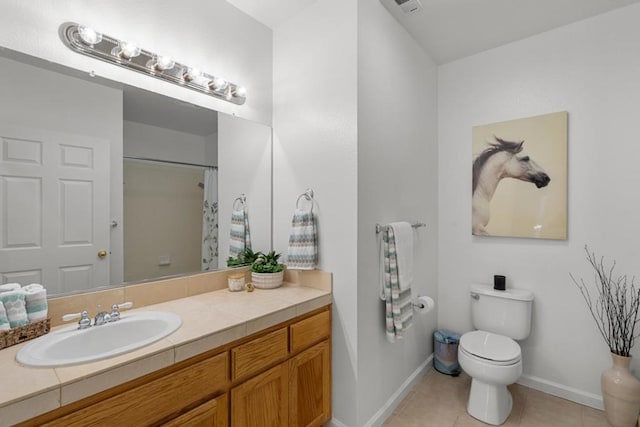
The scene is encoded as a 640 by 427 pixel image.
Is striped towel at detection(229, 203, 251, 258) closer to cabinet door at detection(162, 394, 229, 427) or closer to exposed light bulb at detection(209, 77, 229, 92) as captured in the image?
exposed light bulb at detection(209, 77, 229, 92)

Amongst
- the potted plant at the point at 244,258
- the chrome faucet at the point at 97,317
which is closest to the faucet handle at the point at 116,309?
the chrome faucet at the point at 97,317

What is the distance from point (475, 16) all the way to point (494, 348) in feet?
7.19

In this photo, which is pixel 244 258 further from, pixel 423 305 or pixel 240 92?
pixel 423 305

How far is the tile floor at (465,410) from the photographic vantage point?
191cm

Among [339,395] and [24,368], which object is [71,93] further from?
[339,395]

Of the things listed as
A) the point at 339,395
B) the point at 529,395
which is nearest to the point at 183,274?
the point at 339,395

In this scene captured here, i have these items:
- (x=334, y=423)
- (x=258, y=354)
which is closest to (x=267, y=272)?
(x=258, y=354)

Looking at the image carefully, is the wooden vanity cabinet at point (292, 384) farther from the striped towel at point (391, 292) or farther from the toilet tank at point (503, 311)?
the toilet tank at point (503, 311)

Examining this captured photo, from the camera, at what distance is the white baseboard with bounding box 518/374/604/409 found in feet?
6.69

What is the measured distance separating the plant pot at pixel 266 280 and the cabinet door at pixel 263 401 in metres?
0.52

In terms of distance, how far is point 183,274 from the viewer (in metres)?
1.75

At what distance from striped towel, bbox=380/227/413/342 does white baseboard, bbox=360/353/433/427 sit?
48 cm

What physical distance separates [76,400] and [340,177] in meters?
1.44

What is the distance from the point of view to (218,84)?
1.83 metres
